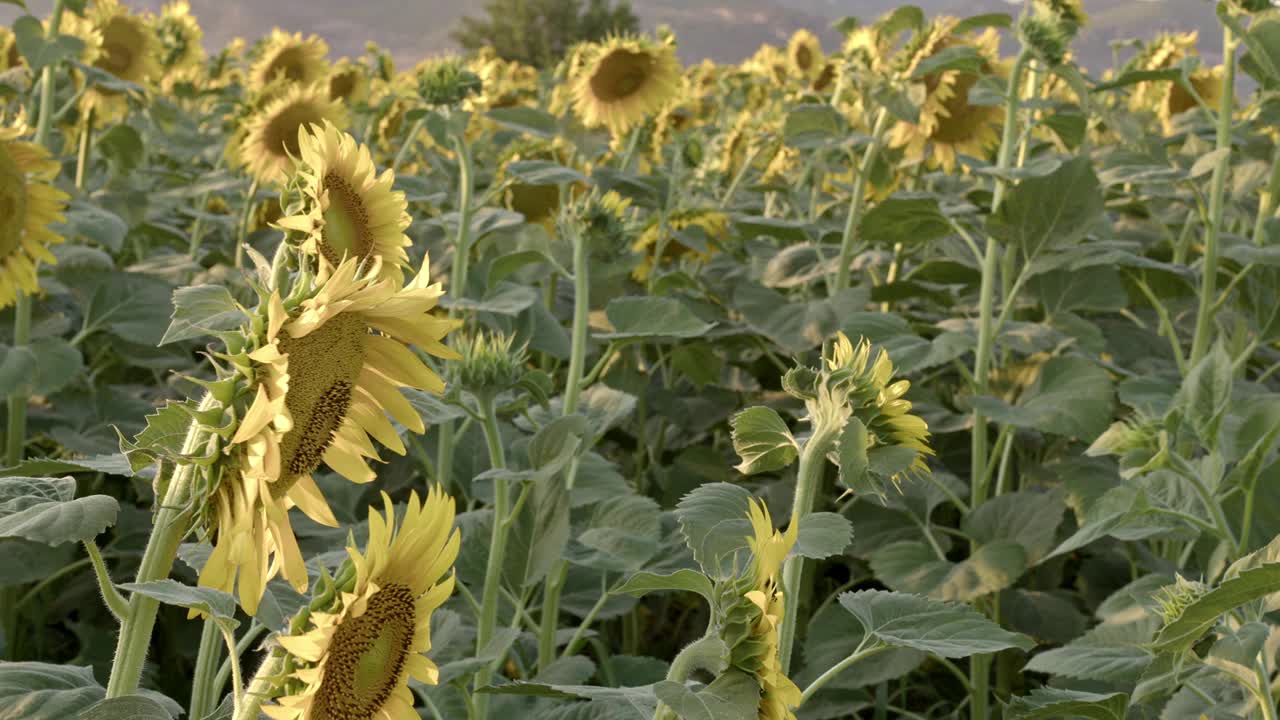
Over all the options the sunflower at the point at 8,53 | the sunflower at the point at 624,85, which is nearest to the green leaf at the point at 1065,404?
the sunflower at the point at 624,85

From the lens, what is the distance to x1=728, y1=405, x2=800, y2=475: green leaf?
3.51 feet

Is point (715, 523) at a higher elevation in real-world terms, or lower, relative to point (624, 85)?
lower

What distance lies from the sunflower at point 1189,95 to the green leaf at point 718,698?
3538mm

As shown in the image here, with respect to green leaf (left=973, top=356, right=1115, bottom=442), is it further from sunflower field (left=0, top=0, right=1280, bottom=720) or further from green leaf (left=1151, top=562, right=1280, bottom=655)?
green leaf (left=1151, top=562, right=1280, bottom=655)

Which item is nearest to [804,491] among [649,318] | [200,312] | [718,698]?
[718,698]

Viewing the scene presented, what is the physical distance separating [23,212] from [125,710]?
1.16 m

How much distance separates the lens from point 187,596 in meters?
0.72

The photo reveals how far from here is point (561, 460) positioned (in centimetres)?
134

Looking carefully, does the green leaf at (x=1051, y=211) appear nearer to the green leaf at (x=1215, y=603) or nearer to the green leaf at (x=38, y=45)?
the green leaf at (x=1215, y=603)

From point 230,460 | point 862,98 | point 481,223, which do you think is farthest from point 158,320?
point 230,460

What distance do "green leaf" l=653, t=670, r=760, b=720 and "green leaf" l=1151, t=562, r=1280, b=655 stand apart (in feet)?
1.40

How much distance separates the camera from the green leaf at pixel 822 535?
0.92m

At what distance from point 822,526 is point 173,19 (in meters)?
3.84

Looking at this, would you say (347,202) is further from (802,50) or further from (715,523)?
(802,50)
